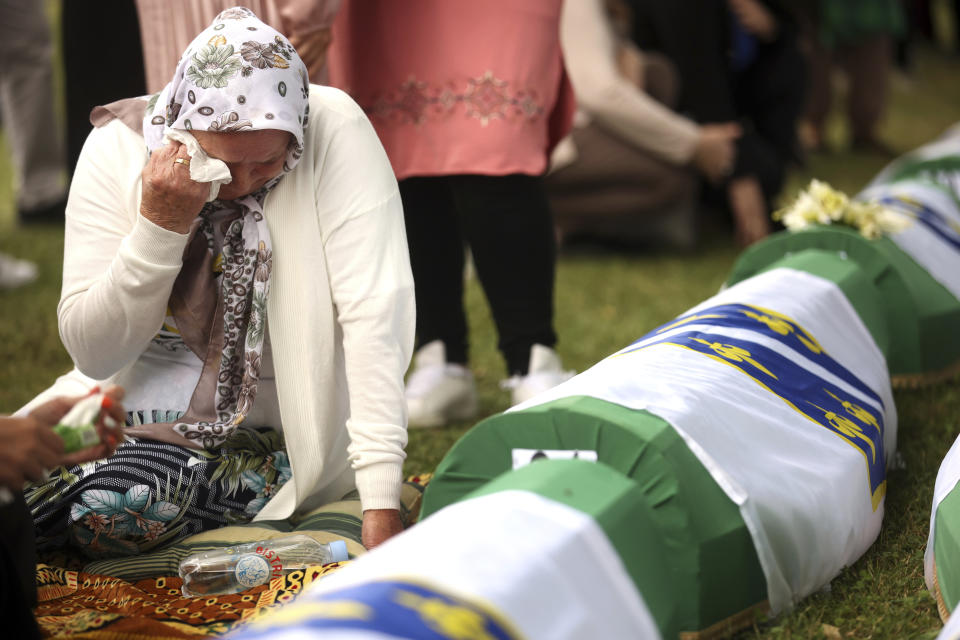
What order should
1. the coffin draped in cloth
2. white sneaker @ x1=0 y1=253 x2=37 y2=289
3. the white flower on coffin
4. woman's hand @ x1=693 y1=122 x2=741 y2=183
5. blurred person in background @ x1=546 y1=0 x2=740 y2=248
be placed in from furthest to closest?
1. woman's hand @ x1=693 y1=122 x2=741 y2=183
2. blurred person in background @ x1=546 y1=0 x2=740 y2=248
3. white sneaker @ x1=0 y1=253 x2=37 y2=289
4. the white flower on coffin
5. the coffin draped in cloth

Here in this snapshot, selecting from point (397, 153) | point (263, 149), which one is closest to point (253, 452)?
point (263, 149)

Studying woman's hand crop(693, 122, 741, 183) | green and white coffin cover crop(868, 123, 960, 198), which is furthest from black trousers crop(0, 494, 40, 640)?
woman's hand crop(693, 122, 741, 183)

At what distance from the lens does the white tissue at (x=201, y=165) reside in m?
1.70

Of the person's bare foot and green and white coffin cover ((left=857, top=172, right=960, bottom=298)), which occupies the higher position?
green and white coffin cover ((left=857, top=172, right=960, bottom=298))

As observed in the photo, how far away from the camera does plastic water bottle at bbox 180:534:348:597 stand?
6.01 ft

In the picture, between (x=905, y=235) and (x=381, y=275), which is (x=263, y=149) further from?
(x=905, y=235)

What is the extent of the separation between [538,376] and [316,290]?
821 millimetres

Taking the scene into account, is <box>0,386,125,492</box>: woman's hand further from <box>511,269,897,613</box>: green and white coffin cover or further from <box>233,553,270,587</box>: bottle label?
<box>511,269,897,613</box>: green and white coffin cover

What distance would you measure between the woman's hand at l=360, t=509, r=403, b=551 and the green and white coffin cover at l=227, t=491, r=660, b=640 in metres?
0.44

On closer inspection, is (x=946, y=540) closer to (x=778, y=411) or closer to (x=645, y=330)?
(x=778, y=411)

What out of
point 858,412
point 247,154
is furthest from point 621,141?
point 247,154

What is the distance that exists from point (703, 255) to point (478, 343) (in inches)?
63.6

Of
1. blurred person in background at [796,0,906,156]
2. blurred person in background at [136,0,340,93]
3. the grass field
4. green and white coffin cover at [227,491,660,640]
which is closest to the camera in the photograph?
green and white coffin cover at [227,491,660,640]

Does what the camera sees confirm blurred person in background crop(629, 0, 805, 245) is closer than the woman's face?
No
